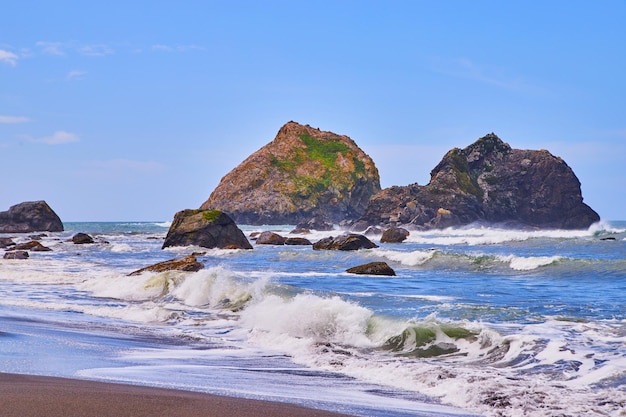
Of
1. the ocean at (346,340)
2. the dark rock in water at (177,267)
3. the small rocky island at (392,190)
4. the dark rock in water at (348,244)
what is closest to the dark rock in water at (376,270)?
the ocean at (346,340)

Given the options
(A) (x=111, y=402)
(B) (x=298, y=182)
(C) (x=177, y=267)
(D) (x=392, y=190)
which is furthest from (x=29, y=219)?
(A) (x=111, y=402)

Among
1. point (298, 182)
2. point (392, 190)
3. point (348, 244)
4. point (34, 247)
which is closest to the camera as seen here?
point (348, 244)

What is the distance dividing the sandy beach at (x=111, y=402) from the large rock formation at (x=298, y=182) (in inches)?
5696

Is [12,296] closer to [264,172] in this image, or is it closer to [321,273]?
[321,273]

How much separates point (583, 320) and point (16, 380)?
983 centimetres

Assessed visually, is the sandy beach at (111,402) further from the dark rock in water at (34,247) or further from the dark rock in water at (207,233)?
the dark rock in water at (34,247)

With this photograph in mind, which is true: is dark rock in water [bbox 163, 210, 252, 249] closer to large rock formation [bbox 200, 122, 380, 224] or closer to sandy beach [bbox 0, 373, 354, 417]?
sandy beach [bbox 0, 373, 354, 417]

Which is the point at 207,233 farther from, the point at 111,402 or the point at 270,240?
the point at 111,402

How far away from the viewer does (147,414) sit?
201 inches

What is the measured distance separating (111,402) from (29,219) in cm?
8687

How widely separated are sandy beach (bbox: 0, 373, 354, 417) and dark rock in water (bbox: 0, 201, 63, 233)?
83.3 meters

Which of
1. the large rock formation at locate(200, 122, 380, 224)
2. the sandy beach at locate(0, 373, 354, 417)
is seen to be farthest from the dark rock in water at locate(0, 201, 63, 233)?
the sandy beach at locate(0, 373, 354, 417)

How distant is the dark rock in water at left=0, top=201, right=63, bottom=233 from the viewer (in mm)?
83938

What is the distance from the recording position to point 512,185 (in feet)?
410
